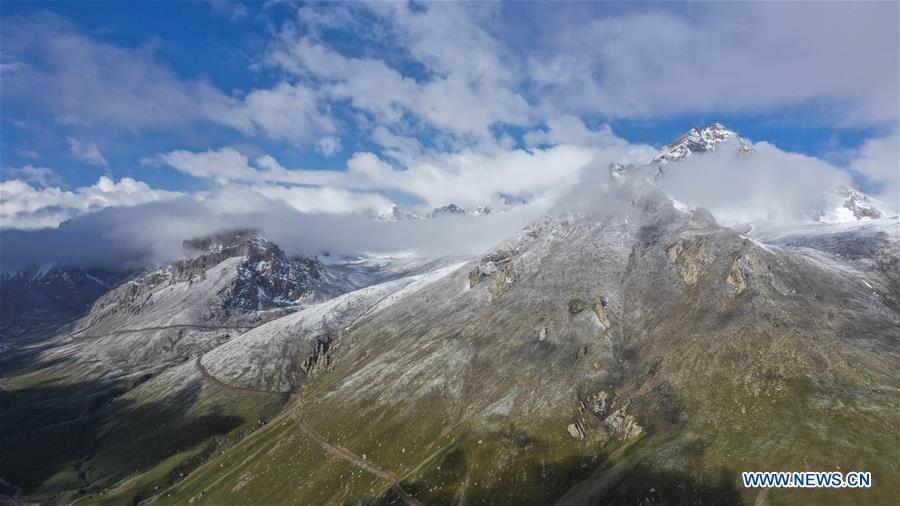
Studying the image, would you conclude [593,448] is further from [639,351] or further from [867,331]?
[867,331]

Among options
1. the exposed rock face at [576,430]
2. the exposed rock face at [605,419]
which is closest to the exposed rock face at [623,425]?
the exposed rock face at [605,419]

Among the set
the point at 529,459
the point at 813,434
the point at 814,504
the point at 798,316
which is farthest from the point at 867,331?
the point at 529,459

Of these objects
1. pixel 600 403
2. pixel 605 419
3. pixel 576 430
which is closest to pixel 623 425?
pixel 605 419

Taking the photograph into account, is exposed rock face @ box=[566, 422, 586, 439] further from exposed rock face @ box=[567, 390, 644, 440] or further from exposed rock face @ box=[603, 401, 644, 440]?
exposed rock face @ box=[603, 401, 644, 440]

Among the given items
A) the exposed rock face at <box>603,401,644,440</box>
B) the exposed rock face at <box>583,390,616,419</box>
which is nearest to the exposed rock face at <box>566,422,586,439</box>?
the exposed rock face at <box>603,401,644,440</box>

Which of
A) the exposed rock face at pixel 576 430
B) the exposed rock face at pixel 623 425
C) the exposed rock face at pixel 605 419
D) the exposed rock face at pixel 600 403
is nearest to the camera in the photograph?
the exposed rock face at pixel 623 425

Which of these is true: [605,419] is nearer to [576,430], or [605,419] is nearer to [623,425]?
[623,425]

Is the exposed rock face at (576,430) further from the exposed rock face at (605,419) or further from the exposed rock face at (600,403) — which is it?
the exposed rock face at (600,403)

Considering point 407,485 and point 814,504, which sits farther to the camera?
point 407,485

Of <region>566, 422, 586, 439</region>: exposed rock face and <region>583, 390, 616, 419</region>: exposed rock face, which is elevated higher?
<region>583, 390, 616, 419</region>: exposed rock face

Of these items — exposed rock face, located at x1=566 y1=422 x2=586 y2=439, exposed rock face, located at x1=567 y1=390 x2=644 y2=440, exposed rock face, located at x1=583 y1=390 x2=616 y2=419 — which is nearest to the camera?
exposed rock face, located at x1=567 y1=390 x2=644 y2=440

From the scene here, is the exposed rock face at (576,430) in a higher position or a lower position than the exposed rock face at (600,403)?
lower
